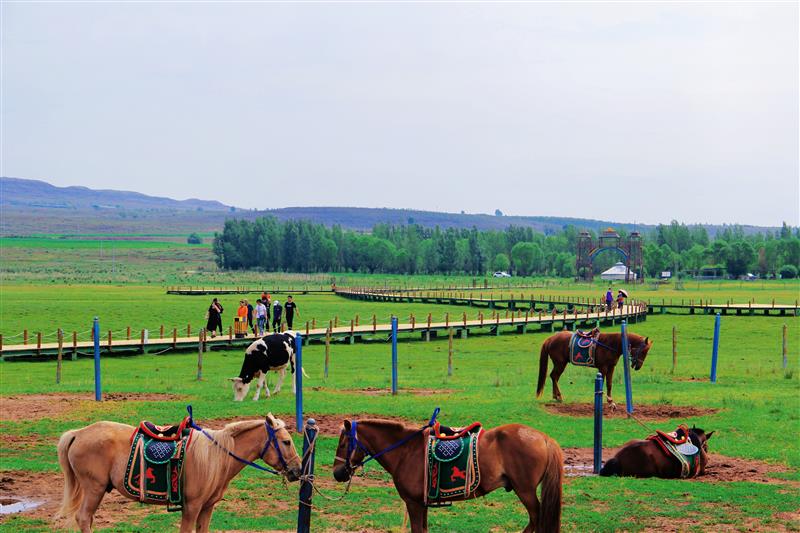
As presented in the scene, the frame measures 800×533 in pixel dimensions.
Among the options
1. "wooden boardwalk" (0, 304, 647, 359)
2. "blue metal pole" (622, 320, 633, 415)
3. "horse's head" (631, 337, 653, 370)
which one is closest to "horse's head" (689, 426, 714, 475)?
"blue metal pole" (622, 320, 633, 415)

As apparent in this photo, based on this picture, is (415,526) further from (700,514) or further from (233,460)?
(700,514)

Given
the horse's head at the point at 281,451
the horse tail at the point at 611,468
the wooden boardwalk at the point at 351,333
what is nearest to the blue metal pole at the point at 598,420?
the horse tail at the point at 611,468

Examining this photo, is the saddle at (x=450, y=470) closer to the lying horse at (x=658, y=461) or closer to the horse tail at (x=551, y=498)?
the horse tail at (x=551, y=498)

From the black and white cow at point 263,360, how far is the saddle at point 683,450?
11115 mm

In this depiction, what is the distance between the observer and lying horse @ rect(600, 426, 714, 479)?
52.0 ft

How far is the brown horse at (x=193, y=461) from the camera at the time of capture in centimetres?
1119

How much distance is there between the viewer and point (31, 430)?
19.6 m

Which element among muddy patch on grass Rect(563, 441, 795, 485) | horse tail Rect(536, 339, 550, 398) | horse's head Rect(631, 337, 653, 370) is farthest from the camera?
horse's head Rect(631, 337, 653, 370)

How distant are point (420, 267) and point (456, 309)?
119m

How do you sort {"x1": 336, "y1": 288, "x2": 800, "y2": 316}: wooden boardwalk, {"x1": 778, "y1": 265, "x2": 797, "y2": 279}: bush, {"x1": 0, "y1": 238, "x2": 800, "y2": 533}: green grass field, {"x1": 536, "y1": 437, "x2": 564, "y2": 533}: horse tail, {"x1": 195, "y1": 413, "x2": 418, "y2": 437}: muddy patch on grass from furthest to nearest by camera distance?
{"x1": 778, "y1": 265, "x2": 797, "y2": 279}: bush < {"x1": 336, "y1": 288, "x2": 800, "y2": 316}: wooden boardwalk < {"x1": 195, "y1": 413, "x2": 418, "y2": 437}: muddy patch on grass < {"x1": 0, "y1": 238, "x2": 800, "y2": 533}: green grass field < {"x1": 536, "y1": 437, "x2": 564, "y2": 533}: horse tail

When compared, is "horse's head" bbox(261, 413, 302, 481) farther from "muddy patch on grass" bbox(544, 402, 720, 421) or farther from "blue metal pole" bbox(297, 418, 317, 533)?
"muddy patch on grass" bbox(544, 402, 720, 421)

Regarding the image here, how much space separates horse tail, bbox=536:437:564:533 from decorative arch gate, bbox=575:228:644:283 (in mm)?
131700

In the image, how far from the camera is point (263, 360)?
82.3 ft

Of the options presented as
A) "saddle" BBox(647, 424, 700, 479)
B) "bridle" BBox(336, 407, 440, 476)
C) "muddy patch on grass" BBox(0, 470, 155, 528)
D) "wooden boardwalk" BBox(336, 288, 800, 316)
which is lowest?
"wooden boardwalk" BBox(336, 288, 800, 316)
